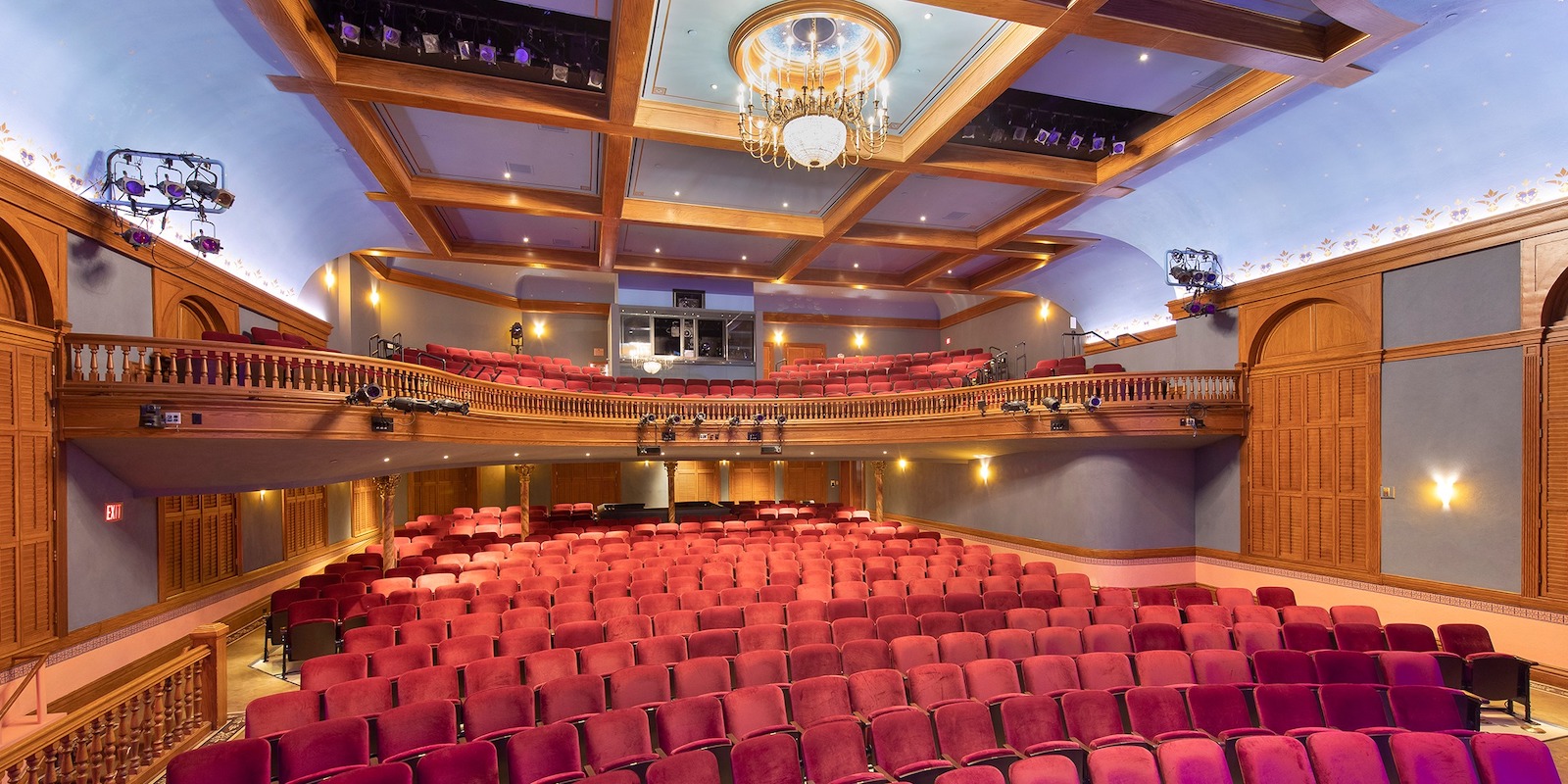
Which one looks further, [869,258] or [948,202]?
[869,258]

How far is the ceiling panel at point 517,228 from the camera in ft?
37.9

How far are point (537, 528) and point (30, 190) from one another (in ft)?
25.5

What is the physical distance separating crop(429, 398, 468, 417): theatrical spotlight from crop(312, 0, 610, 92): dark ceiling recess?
3.38 m

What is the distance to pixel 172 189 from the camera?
598cm

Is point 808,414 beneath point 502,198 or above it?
beneath

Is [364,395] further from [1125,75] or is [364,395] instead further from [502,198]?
[1125,75]

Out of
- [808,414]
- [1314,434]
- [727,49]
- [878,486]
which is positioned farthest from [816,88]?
[878,486]

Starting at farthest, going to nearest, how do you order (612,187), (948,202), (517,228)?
(517,228)
(948,202)
(612,187)

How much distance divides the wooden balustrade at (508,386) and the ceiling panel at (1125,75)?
141 inches

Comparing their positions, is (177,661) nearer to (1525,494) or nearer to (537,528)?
(537,528)

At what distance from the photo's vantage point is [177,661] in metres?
4.68

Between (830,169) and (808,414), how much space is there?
417 centimetres

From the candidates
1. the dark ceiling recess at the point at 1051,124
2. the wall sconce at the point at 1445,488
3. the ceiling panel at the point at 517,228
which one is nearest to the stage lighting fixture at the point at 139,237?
the ceiling panel at the point at 517,228

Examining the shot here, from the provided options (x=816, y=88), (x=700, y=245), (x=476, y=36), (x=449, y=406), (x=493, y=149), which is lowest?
(x=449, y=406)
